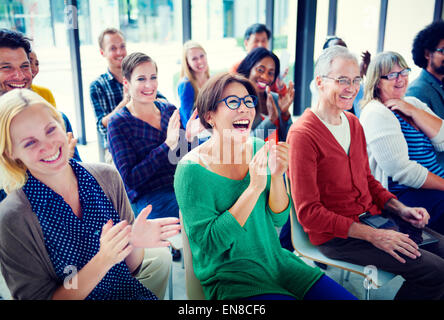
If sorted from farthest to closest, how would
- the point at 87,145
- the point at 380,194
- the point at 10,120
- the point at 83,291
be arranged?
the point at 87,145, the point at 380,194, the point at 83,291, the point at 10,120

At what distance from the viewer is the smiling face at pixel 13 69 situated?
1315 mm

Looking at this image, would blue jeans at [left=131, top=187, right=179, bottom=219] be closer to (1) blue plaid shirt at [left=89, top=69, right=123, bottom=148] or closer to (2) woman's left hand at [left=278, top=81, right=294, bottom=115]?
(1) blue plaid shirt at [left=89, top=69, right=123, bottom=148]

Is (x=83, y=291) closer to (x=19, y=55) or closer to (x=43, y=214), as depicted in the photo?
(x=43, y=214)

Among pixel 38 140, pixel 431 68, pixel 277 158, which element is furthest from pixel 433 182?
pixel 38 140

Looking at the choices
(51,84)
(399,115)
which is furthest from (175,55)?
(399,115)

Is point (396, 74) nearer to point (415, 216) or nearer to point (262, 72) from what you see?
point (415, 216)

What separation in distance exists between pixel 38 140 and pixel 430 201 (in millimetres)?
1871

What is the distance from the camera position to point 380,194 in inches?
67.3

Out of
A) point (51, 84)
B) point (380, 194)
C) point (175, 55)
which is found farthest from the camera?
point (175, 55)

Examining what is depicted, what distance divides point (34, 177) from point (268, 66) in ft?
6.31

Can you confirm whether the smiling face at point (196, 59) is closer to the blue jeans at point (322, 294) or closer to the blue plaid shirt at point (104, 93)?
the blue plaid shirt at point (104, 93)

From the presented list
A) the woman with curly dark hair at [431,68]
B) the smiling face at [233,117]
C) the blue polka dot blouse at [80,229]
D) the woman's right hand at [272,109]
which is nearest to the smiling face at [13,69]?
the blue polka dot blouse at [80,229]

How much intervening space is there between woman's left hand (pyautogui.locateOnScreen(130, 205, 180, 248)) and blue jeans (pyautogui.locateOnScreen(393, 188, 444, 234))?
1461mm

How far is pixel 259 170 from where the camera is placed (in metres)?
1.14
